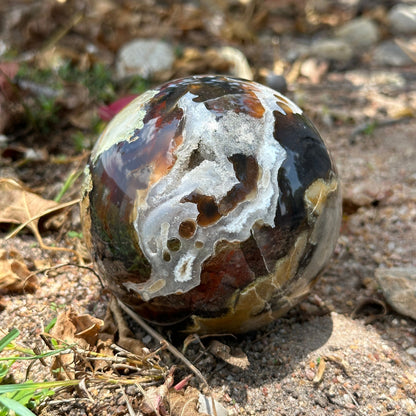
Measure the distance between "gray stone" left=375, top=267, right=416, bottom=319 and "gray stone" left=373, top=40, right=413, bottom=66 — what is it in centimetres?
366

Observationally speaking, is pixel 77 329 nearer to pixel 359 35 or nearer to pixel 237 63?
pixel 237 63

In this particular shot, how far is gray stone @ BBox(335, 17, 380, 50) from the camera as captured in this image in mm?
5777

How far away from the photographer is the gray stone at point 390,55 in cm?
539

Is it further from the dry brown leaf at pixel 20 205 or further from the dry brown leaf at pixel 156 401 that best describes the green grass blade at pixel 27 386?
the dry brown leaf at pixel 20 205

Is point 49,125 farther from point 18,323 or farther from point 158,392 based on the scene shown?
point 158,392

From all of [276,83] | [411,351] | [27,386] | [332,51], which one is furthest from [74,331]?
[332,51]

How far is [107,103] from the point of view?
13.7 feet

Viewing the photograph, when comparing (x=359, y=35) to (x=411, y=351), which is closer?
(x=411, y=351)

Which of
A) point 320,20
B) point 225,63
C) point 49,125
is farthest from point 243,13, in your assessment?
point 49,125

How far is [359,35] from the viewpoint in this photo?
5.82 metres

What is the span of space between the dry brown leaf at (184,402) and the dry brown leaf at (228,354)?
0.16m

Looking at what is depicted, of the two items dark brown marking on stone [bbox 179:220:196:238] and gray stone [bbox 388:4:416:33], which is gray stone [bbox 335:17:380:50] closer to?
gray stone [bbox 388:4:416:33]

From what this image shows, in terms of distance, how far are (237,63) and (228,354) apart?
10.6 ft

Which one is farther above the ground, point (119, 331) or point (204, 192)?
point (204, 192)
